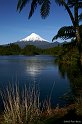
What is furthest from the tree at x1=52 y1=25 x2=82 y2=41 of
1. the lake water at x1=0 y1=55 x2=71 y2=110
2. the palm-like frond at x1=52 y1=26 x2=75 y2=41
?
the lake water at x1=0 y1=55 x2=71 y2=110

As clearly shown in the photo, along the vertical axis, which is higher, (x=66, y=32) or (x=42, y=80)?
(x=66, y=32)

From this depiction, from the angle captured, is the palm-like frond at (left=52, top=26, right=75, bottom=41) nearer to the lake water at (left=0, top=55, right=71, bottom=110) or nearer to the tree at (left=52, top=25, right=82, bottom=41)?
the tree at (left=52, top=25, right=82, bottom=41)

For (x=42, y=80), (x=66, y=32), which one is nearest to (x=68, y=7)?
(x=66, y=32)

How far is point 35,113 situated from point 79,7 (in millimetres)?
5177

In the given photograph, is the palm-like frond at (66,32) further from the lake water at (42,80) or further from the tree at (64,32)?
the lake water at (42,80)

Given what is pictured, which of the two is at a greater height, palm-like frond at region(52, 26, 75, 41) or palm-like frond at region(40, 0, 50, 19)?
palm-like frond at region(40, 0, 50, 19)

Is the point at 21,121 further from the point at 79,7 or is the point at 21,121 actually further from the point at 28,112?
the point at 79,7

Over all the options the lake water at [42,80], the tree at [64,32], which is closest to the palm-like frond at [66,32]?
the tree at [64,32]

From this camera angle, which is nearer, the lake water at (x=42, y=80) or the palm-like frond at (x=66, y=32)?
the palm-like frond at (x=66, y=32)

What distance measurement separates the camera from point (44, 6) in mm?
12008

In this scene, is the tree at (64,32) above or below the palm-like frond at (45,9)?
below

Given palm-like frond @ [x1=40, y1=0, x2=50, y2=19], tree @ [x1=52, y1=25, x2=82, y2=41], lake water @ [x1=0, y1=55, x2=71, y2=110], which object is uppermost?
palm-like frond @ [x1=40, y1=0, x2=50, y2=19]

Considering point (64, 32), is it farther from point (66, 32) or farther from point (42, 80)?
point (42, 80)

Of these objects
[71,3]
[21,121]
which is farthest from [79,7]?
[21,121]
